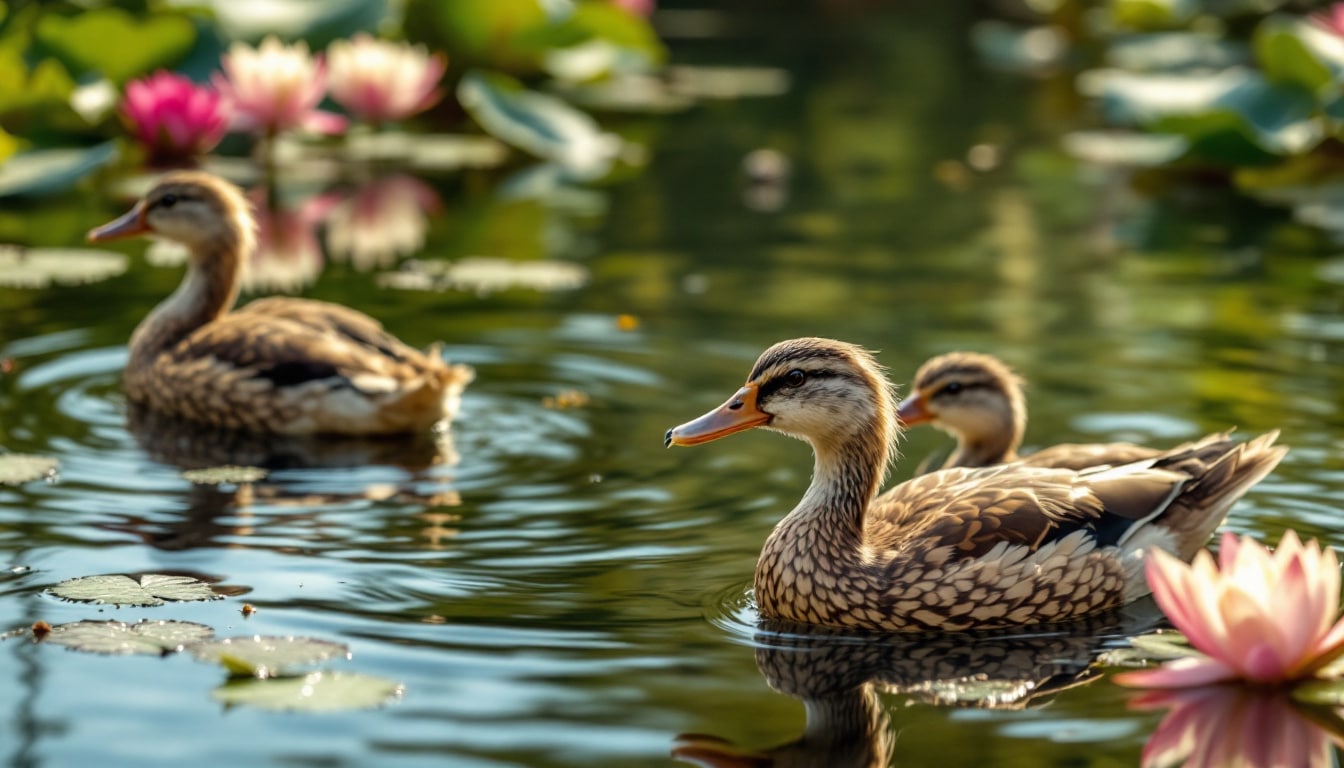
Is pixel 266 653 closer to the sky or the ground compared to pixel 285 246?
closer to the ground

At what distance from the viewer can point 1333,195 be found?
525 inches

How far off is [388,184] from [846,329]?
5.76m

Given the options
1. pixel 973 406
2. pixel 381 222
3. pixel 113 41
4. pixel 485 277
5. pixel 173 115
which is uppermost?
pixel 113 41

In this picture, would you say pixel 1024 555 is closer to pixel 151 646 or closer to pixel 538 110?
pixel 151 646

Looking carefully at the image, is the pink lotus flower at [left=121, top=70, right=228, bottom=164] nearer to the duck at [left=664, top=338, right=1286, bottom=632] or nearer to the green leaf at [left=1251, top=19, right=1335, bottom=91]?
the green leaf at [left=1251, top=19, right=1335, bottom=91]

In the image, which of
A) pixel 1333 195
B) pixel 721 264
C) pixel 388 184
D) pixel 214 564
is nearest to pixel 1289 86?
pixel 1333 195

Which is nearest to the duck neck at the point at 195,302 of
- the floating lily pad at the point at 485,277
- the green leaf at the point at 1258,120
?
the floating lily pad at the point at 485,277

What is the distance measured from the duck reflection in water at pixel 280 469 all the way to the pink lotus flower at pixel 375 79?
5.63 meters

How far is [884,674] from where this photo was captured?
5.41m

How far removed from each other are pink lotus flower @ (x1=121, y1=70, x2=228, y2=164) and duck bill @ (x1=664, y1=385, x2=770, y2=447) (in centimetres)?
759

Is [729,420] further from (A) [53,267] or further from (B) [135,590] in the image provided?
(A) [53,267]

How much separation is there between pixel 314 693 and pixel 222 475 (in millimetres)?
2579

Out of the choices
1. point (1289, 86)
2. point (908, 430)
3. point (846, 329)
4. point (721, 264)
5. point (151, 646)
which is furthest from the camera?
point (1289, 86)

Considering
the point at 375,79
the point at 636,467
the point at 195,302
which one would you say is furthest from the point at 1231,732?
the point at 375,79
